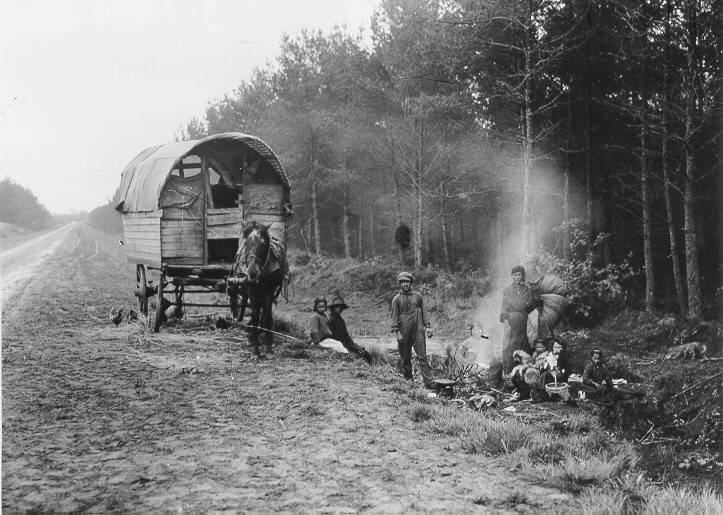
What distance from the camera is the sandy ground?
3742 millimetres

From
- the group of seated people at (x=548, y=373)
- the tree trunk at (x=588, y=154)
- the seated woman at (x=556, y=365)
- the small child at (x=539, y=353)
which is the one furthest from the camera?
the tree trunk at (x=588, y=154)

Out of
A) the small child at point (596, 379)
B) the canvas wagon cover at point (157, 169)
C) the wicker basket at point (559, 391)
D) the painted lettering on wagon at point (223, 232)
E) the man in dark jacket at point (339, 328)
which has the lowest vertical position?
the wicker basket at point (559, 391)

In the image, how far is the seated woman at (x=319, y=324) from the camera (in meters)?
9.59

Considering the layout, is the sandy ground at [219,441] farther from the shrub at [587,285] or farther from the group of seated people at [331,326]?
the shrub at [587,285]

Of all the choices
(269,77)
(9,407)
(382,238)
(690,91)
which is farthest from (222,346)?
(382,238)

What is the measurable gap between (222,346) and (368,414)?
168 inches

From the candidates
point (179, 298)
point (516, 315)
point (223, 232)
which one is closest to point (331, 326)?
point (223, 232)

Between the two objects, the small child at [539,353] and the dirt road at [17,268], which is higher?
the dirt road at [17,268]

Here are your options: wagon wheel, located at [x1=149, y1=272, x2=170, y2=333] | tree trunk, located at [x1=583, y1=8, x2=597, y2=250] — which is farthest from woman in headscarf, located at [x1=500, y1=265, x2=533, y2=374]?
tree trunk, located at [x1=583, y1=8, x2=597, y2=250]

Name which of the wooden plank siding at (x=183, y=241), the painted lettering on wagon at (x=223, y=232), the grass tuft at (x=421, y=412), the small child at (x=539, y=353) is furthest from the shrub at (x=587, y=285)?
the wooden plank siding at (x=183, y=241)

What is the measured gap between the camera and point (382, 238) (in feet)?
121

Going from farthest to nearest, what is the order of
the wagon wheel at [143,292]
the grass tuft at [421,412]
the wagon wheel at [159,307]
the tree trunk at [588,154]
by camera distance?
the tree trunk at [588,154]
the wagon wheel at [143,292]
the wagon wheel at [159,307]
the grass tuft at [421,412]

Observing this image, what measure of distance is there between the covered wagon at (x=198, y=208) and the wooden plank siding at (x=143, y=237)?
0.7 inches

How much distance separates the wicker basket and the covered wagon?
17.3ft
